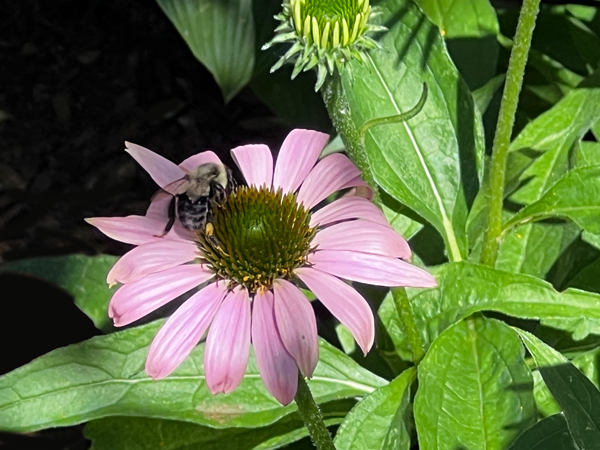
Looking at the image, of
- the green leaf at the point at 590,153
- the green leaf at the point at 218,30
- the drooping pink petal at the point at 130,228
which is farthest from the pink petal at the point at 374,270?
the green leaf at the point at 218,30

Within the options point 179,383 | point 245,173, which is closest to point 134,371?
point 179,383

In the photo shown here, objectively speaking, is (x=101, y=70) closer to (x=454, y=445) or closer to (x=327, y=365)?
(x=327, y=365)

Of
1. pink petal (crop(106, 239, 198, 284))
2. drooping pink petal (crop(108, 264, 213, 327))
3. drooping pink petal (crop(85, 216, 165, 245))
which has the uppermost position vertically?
drooping pink petal (crop(85, 216, 165, 245))

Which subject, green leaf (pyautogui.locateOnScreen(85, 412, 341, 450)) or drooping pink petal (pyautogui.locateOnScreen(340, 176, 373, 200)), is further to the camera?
green leaf (pyautogui.locateOnScreen(85, 412, 341, 450))

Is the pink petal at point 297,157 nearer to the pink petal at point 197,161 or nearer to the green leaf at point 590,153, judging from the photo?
the pink petal at point 197,161

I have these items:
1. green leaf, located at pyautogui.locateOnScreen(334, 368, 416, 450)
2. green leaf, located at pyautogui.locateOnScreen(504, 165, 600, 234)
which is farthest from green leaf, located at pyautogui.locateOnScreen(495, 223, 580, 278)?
green leaf, located at pyautogui.locateOnScreen(334, 368, 416, 450)

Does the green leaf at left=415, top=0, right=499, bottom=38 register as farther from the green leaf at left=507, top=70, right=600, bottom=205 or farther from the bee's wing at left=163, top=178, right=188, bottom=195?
the bee's wing at left=163, top=178, right=188, bottom=195

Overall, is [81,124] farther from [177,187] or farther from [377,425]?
[377,425]

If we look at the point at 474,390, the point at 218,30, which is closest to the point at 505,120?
the point at 474,390
